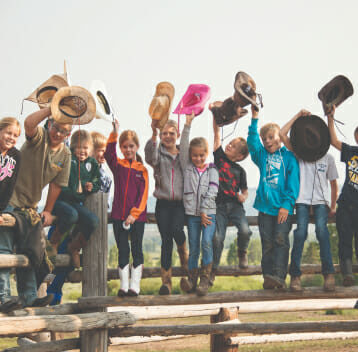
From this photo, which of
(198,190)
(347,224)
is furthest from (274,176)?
(347,224)

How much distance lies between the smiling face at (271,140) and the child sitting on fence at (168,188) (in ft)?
3.24

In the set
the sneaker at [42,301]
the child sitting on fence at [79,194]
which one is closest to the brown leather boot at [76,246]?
the child sitting on fence at [79,194]

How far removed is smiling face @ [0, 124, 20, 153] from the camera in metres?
5.04

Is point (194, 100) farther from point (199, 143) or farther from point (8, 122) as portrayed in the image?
point (8, 122)

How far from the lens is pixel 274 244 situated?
20.2ft

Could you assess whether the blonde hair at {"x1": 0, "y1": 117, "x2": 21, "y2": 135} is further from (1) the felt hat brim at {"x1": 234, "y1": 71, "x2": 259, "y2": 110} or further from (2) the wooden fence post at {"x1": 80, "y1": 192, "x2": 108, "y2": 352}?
(1) the felt hat brim at {"x1": 234, "y1": 71, "x2": 259, "y2": 110}

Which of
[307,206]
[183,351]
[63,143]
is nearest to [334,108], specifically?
[307,206]

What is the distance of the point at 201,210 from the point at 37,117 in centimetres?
218

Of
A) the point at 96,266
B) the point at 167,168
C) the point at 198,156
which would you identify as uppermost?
the point at 198,156

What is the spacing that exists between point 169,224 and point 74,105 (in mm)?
1803

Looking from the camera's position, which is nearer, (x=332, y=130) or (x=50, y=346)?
(x=50, y=346)

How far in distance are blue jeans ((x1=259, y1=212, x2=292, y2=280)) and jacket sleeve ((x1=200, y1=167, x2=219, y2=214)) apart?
65cm

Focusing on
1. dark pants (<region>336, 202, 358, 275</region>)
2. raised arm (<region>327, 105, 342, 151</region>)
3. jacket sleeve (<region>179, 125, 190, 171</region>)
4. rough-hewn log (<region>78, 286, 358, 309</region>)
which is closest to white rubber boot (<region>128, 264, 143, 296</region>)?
rough-hewn log (<region>78, 286, 358, 309</region>)

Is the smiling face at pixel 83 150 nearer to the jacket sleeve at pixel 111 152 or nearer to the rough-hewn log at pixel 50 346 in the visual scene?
the jacket sleeve at pixel 111 152
